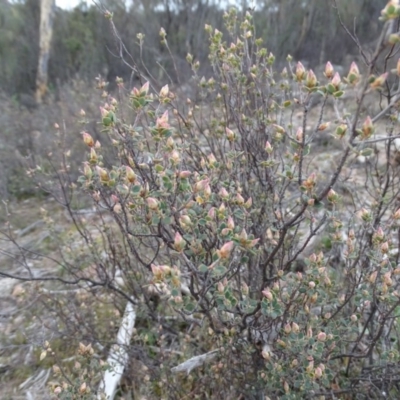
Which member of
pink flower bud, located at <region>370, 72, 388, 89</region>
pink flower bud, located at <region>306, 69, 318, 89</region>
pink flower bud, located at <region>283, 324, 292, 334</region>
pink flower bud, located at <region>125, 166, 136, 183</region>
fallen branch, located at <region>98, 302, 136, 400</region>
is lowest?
fallen branch, located at <region>98, 302, 136, 400</region>

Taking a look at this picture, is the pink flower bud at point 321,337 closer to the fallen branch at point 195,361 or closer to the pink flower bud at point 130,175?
the fallen branch at point 195,361

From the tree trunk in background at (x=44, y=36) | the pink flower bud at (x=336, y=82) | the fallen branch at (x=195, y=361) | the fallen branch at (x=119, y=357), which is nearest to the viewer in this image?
the pink flower bud at (x=336, y=82)

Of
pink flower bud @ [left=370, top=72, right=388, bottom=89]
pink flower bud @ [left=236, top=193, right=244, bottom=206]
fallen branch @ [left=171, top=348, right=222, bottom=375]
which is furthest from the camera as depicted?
fallen branch @ [left=171, top=348, right=222, bottom=375]

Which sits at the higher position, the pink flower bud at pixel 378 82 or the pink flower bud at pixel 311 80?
the pink flower bud at pixel 378 82

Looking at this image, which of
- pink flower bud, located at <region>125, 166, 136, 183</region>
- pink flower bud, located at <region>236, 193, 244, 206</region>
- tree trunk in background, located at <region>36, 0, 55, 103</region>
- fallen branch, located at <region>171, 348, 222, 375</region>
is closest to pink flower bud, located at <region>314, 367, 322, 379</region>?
fallen branch, located at <region>171, 348, 222, 375</region>

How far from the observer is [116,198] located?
1.44 m

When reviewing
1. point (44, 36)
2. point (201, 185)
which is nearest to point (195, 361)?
point (201, 185)

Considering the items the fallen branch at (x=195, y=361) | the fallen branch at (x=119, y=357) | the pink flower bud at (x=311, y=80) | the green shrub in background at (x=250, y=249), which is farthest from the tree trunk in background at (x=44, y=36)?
the pink flower bud at (x=311, y=80)

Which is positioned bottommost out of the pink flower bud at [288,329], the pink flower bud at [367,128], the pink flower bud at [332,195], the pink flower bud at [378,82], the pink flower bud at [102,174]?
the pink flower bud at [288,329]

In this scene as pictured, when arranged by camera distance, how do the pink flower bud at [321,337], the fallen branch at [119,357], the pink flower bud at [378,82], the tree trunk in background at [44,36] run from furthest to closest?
the tree trunk in background at [44,36]
the fallen branch at [119,357]
the pink flower bud at [321,337]
the pink flower bud at [378,82]

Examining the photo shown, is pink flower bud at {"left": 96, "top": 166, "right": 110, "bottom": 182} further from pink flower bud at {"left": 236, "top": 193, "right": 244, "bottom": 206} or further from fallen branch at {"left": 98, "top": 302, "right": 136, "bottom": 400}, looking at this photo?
fallen branch at {"left": 98, "top": 302, "right": 136, "bottom": 400}

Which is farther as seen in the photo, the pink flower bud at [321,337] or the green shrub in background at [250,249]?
the pink flower bud at [321,337]

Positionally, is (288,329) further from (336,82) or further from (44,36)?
(44,36)

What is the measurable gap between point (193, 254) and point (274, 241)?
0.50 meters
